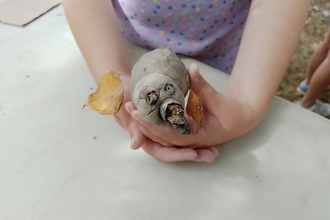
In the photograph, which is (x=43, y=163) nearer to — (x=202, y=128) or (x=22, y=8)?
(x=202, y=128)

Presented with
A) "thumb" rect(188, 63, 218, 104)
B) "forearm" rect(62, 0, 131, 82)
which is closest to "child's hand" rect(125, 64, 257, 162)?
"thumb" rect(188, 63, 218, 104)

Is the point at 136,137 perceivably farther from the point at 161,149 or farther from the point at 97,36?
Answer: the point at 97,36

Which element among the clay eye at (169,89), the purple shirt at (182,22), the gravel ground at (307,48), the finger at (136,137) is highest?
the clay eye at (169,89)

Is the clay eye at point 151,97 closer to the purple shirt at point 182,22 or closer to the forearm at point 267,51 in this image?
the forearm at point 267,51

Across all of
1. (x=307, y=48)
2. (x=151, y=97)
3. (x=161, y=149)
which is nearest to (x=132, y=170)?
(x=161, y=149)

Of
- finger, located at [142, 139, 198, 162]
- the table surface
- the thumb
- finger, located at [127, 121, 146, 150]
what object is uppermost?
the thumb

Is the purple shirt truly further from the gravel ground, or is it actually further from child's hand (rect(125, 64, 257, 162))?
the gravel ground

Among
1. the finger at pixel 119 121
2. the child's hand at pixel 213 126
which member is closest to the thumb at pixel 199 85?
the child's hand at pixel 213 126
